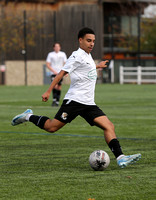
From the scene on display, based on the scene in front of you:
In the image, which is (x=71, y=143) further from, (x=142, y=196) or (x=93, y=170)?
(x=142, y=196)

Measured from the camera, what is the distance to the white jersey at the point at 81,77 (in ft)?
27.2

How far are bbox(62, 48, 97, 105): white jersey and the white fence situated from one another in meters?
36.8

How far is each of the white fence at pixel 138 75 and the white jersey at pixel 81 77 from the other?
1448 inches

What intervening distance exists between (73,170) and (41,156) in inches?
56.0

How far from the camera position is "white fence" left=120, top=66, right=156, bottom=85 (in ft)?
149

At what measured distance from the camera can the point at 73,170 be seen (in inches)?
302

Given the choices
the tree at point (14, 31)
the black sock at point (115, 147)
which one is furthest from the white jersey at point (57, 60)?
the tree at point (14, 31)

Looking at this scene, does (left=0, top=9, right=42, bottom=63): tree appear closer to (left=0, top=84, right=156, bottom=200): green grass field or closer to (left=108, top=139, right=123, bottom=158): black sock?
(left=0, top=84, right=156, bottom=200): green grass field

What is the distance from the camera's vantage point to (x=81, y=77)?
835cm

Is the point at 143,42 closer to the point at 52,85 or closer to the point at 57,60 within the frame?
the point at 57,60

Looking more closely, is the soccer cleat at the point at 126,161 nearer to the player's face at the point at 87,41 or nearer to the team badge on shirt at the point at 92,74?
the team badge on shirt at the point at 92,74

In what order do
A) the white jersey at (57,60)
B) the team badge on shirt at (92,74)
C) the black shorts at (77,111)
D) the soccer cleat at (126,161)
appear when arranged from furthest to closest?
the white jersey at (57,60) < the team badge on shirt at (92,74) < the black shorts at (77,111) < the soccer cleat at (126,161)

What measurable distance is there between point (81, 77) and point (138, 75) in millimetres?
37460

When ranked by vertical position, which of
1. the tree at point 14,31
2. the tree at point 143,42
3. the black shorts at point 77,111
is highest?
the black shorts at point 77,111
